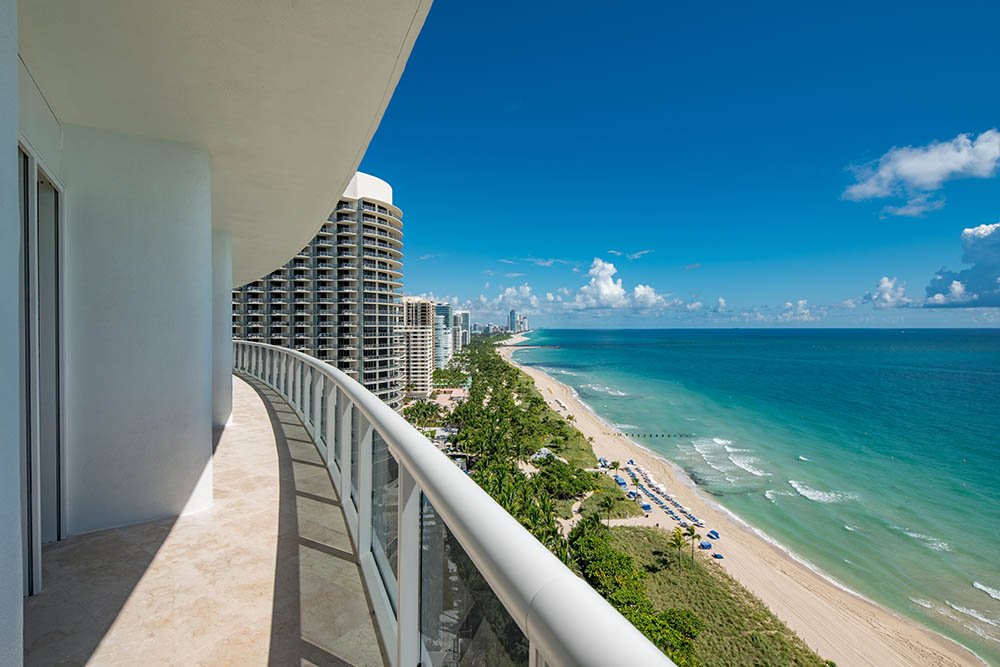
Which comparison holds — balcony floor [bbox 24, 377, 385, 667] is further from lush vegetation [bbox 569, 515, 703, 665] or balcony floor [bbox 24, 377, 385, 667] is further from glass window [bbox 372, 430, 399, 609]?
lush vegetation [bbox 569, 515, 703, 665]

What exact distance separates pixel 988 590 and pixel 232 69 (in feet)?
101

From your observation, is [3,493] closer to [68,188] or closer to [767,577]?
[68,188]

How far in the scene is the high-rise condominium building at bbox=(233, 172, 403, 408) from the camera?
169 ft

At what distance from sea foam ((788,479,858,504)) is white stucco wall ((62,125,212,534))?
34805 mm

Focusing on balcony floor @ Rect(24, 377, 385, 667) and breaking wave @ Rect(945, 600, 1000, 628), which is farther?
breaking wave @ Rect(945, 600, 1000, 628)

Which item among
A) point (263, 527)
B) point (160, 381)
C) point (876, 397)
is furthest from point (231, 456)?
point (876, 397)

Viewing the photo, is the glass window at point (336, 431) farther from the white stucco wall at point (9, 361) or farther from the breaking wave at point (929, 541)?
the breaking wave at point (929, 541)

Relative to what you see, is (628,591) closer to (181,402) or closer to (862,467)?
(181,402)

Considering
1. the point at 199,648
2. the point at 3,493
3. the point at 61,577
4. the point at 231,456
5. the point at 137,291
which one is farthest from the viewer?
the point at 231,456

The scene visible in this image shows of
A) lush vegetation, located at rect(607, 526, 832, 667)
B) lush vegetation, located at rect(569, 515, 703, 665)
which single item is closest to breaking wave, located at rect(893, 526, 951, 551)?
lush vegetation, located at rect(607, 526, 832, 667)

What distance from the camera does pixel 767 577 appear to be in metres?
19.6

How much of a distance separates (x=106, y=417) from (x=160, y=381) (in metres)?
0.39

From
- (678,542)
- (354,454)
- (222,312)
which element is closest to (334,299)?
(678,542)

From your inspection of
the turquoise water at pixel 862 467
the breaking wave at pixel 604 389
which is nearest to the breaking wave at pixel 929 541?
the turquoise water at pixel 862 467
